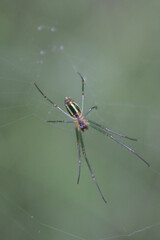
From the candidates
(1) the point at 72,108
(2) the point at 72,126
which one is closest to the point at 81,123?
(1) the point at 72,108

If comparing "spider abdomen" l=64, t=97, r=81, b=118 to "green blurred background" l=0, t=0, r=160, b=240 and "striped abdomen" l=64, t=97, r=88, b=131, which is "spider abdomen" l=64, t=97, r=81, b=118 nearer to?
"striped abdomen" l=64, t=97, r=88, b=131

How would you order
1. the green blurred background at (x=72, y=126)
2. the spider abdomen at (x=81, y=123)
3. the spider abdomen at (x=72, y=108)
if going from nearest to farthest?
1. the spider abdomen at (x=72, y=108)
2. the spider abdomen at (x=81, y=123)
3. the green blurred background at (x=72, y=126)

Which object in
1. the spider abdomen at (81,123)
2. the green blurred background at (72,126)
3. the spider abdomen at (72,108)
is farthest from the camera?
the green blurred background at (72,126)

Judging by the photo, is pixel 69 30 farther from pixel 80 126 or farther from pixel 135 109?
pixel 80 126

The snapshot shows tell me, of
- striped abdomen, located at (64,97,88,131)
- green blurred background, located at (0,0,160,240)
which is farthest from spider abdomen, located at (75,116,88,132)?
green blurred background, located at (0,0,160,240)

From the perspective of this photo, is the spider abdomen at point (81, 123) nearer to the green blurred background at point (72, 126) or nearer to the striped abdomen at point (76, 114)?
the striped abdomen at point (76, 114)

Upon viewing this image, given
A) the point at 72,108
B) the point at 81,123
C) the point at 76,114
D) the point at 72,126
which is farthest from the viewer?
the point at 72,126

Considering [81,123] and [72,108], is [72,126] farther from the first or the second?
[72,108]

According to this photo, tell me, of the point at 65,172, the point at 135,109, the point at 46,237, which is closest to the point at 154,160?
the point at 135,109

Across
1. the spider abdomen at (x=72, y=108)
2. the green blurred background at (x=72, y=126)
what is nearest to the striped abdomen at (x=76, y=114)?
the spider abdomen at (x=72, y=108)
